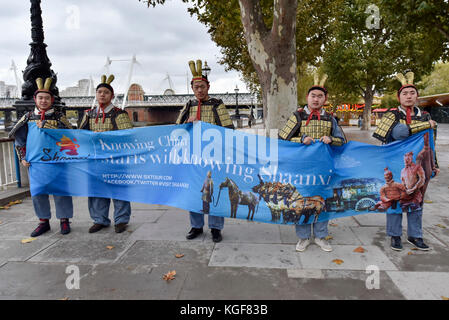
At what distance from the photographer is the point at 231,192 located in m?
4.11

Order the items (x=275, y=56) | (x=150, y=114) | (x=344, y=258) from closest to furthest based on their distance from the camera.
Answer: (x=344, y=258) → (x=275, y=56) → (x=150, y=114)

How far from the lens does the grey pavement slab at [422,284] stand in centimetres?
296

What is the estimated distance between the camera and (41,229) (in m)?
4.70

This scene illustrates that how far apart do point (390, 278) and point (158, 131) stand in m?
3.27

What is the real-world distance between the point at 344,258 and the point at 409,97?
82.5 inches

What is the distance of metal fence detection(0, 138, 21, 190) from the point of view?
7.16m

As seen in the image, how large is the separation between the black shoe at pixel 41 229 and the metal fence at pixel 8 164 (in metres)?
3.21

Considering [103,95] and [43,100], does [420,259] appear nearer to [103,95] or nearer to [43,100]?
[103,95]

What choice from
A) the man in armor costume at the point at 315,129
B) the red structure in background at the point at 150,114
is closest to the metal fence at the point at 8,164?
the man in armor costume at the point at 315,129

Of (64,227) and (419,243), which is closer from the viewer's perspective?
(419,243)

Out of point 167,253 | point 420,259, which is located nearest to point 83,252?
point 167,253

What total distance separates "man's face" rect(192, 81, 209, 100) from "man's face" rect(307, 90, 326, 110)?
4.66 feet

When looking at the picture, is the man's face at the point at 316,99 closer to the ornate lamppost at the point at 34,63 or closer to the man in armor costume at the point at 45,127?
the man in armor costume at the point at 45,127

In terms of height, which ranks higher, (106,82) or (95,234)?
(106,82)
